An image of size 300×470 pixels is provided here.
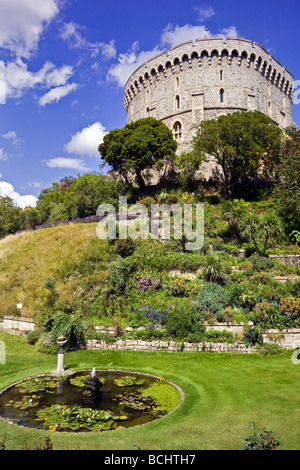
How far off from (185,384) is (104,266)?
10.3 metres

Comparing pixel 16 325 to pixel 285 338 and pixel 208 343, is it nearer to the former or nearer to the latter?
pixel 208 343

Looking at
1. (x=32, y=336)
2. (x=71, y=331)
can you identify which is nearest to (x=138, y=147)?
(x=32, y=336)

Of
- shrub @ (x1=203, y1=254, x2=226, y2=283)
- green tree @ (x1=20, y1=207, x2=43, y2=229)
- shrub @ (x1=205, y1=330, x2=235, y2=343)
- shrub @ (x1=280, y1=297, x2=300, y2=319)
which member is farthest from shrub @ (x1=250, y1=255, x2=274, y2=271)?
green tree @ (x1=20, y1=207, x2=43, y2=229)

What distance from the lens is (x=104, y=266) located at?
18500 mm

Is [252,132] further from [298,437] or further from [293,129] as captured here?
[298,437]

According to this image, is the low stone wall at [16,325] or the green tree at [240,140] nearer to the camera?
the low stone wall at [16,325]

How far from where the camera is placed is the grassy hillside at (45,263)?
1711 centimetres

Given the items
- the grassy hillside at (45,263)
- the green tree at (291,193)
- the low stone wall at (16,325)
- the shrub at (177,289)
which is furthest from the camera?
the green tree at (291,193)

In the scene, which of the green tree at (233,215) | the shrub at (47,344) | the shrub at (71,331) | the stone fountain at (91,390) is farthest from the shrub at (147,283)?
the green tree at (233,215)

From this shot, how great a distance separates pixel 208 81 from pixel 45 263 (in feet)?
106

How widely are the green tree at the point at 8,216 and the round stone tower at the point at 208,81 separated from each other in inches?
890

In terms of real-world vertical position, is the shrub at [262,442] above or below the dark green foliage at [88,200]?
below

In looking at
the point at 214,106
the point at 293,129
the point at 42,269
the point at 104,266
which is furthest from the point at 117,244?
the point at 214,106

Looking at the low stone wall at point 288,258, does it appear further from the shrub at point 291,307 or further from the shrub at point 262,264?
the shrub at point 291,307
